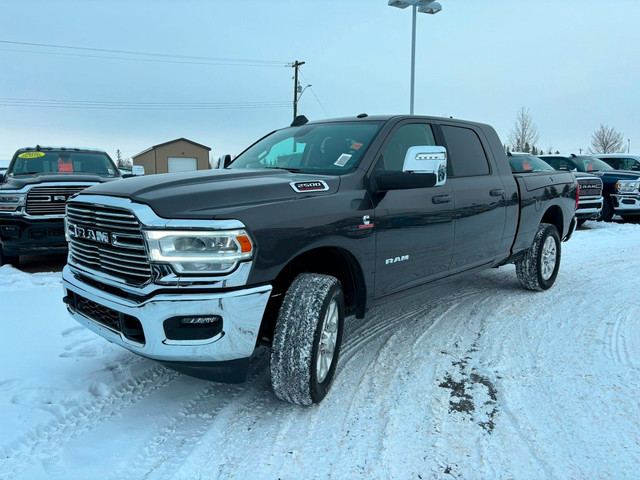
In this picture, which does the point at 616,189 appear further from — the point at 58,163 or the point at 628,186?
the point at 58,163

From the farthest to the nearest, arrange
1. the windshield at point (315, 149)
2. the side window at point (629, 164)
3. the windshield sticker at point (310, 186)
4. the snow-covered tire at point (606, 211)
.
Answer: the side window at point (629, 164), the snow-covered tire at point (606, 211), the windshield at point (315, 149), the windshield sticker at point (310, 186)

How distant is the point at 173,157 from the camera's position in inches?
1713

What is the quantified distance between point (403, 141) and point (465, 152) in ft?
3.18

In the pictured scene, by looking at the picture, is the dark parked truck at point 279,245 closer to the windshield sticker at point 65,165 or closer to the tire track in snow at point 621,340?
the tire track in snow at point 621,340

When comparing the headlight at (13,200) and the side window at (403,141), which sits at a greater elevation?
the side window at (403,141)

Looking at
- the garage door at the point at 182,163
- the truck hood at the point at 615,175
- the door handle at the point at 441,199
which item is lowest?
the door handle at the point at 441,199

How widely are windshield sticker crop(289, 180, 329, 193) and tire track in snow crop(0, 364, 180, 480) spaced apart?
5.32 feet

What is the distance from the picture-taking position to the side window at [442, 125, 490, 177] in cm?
434

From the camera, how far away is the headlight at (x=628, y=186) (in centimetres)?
1240

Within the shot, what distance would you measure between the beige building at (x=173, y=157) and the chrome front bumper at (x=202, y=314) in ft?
136

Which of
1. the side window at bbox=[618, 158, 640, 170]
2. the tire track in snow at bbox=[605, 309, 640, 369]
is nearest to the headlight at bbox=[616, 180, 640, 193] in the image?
the side window at bbox=[618, 158, 640, 170]

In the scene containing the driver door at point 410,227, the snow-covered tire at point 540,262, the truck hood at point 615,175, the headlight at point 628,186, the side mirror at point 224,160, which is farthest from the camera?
the truck hood at point 615,175

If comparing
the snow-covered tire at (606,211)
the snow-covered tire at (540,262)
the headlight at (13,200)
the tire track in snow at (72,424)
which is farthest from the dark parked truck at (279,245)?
the snow-covered tire at (606,211)

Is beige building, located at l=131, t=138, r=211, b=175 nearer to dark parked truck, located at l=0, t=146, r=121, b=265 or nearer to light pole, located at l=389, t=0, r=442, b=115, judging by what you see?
light pole, located at l=389, t=0, r=442, b=115
